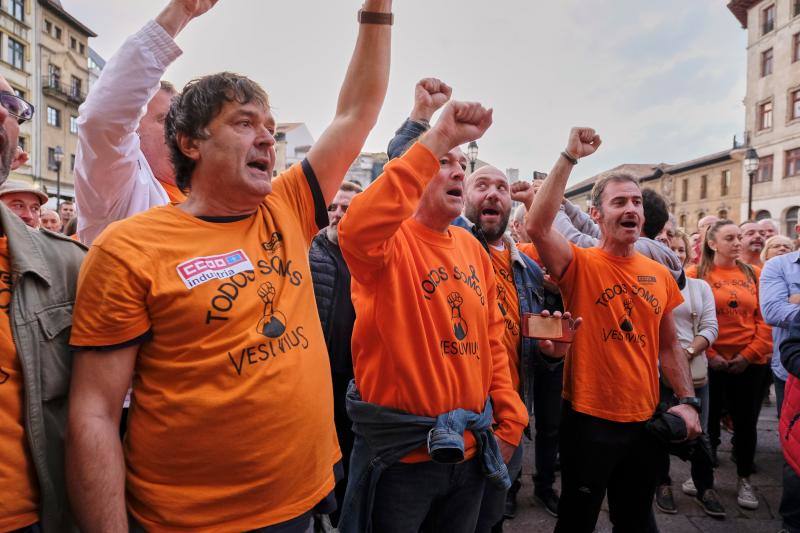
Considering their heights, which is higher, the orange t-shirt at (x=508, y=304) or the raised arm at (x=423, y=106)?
the raised arm at (x=423, y=106)

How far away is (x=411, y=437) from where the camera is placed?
1.95 metres

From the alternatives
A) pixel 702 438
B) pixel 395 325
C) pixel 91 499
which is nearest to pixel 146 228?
pixel 91 499

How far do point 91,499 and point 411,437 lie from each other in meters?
1.07

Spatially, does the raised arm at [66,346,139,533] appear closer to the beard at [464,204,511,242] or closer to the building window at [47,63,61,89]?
the beard at [464,204,511,242]

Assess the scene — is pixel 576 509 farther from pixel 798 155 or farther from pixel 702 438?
pixel 798 155

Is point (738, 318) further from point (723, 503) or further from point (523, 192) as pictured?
point (523, 192)

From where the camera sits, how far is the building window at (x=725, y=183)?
3478cm

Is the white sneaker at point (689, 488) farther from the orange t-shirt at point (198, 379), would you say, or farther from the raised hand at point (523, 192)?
the orange t-shirt at point (198, 379)

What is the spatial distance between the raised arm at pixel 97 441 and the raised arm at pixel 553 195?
221cm

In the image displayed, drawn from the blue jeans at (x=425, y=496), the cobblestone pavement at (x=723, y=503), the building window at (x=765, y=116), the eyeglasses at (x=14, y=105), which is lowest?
the cobblestone pavement at (x=723, y=503)

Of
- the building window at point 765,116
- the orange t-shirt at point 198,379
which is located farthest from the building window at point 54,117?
the building window at point 765,116

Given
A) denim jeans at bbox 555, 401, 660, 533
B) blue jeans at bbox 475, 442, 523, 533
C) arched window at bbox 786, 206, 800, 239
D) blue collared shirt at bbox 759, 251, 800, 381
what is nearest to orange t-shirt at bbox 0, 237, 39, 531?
blue jeans at bbox 475, 442, 523, 533

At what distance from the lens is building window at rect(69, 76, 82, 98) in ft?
121

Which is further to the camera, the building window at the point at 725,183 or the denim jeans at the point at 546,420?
Answer: the building window at the point at 725,183
